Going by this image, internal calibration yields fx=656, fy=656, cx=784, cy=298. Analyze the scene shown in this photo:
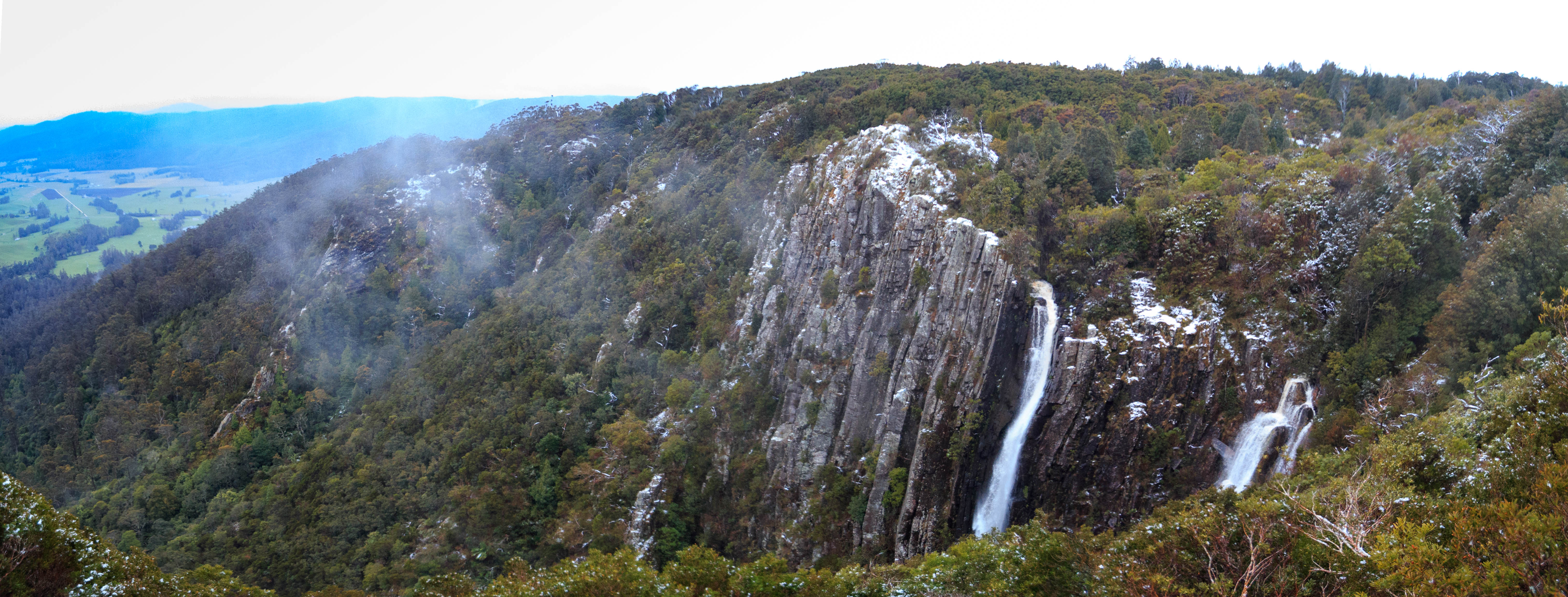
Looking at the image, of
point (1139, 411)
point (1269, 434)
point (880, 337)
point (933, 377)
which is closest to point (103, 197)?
point (880, 337)

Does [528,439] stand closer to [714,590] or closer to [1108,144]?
[714,590]

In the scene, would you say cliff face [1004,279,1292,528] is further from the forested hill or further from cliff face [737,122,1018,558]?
cliff face [737,122,1018,558]

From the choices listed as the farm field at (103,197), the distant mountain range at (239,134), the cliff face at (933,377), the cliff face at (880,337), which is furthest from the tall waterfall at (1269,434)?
the farm field at (103,197)

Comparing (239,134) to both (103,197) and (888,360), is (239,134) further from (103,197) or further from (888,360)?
(888,360)

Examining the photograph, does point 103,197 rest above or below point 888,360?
above

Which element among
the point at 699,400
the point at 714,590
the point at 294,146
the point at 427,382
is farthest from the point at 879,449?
the point at 294,146

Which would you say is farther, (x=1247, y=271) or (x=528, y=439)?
(x=528, y=439)

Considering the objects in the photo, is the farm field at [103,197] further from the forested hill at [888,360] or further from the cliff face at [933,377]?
the cliff face at [933,377]
